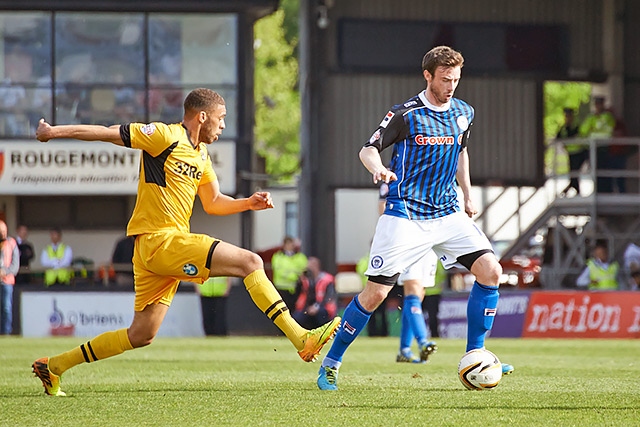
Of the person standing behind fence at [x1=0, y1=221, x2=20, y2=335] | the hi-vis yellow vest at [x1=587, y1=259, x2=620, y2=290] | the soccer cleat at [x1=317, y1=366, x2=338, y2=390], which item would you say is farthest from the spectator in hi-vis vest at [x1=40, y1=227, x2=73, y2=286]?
the soccer cleat at [x1=317, y1=366, x2=338, y2=390]

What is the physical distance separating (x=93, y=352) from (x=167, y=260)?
0.96 meters

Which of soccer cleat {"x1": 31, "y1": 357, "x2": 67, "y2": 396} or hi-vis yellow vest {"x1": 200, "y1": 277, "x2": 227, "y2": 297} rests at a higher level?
soccer cleat {"x1": 31, "y1": 357, "x2": 67, "y2": 396}

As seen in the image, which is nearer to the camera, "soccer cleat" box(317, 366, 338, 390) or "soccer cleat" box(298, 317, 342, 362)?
"soccer cleat" box(298, 317, 342, 362)

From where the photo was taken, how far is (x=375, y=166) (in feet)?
27.3

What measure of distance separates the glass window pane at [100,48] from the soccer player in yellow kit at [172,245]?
62.2 ft

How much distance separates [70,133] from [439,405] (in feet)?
9.27

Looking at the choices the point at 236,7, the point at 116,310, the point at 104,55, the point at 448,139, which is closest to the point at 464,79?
the point at 236,7

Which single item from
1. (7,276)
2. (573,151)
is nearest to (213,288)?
(7,276)

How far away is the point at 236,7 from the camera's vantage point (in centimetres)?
2684

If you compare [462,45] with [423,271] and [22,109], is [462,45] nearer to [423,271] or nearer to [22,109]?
[22,109]

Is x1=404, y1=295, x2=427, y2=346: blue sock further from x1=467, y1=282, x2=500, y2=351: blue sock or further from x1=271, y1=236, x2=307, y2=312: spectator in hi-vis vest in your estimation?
x1=271, y1=236, x2=307, y2=312: spectator in hi-vis vest

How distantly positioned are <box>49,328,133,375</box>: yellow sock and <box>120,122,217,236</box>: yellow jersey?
76cm

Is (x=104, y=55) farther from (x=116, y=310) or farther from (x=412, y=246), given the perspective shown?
(x=412, y=246)

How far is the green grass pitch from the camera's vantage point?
23.9ft
